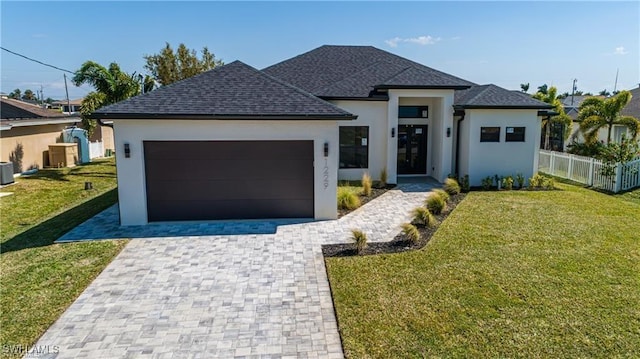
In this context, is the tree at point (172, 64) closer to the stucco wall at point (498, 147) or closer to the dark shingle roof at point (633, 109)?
the stucco wall at point (498, 147)

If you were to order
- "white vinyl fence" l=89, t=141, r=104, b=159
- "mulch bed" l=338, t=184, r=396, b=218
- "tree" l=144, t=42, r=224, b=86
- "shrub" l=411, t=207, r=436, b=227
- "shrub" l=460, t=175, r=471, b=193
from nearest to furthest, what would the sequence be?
"shrub" l=411, t=207, r=436, b=227, "mulch bed" l=338, t=184, r=396, b=218, "shrub" l=460, t=175, r=471, b=193, "white vinyl fence" l=89, t=141, r=104, b=159, "tree" l=144, t=42, r=224, b=86

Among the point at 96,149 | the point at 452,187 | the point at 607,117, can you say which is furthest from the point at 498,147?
the point at 96,149

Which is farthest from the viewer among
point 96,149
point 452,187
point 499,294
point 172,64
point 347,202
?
point 172,64

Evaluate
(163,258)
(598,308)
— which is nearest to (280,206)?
(163,258)

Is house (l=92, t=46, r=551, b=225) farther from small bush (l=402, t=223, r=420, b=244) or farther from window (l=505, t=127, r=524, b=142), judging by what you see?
window (l=505, t=127, r=524, b=142)

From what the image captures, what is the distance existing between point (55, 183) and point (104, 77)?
5449 mm

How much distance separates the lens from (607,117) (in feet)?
65.5

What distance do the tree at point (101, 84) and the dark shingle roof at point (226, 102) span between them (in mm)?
9633

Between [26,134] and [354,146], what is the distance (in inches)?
643

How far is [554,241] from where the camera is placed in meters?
9.03

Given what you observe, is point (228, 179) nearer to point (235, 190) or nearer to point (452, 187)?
point (235, 190)

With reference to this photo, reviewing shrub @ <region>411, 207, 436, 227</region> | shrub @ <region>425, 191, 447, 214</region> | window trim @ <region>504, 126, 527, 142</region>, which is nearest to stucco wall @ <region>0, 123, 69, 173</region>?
shrub @ <region>411, 207, 436, 227</region>

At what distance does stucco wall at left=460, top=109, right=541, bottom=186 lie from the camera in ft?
51.3

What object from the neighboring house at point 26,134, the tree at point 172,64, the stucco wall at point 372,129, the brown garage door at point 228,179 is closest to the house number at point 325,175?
the brown garage door at point 228,179
